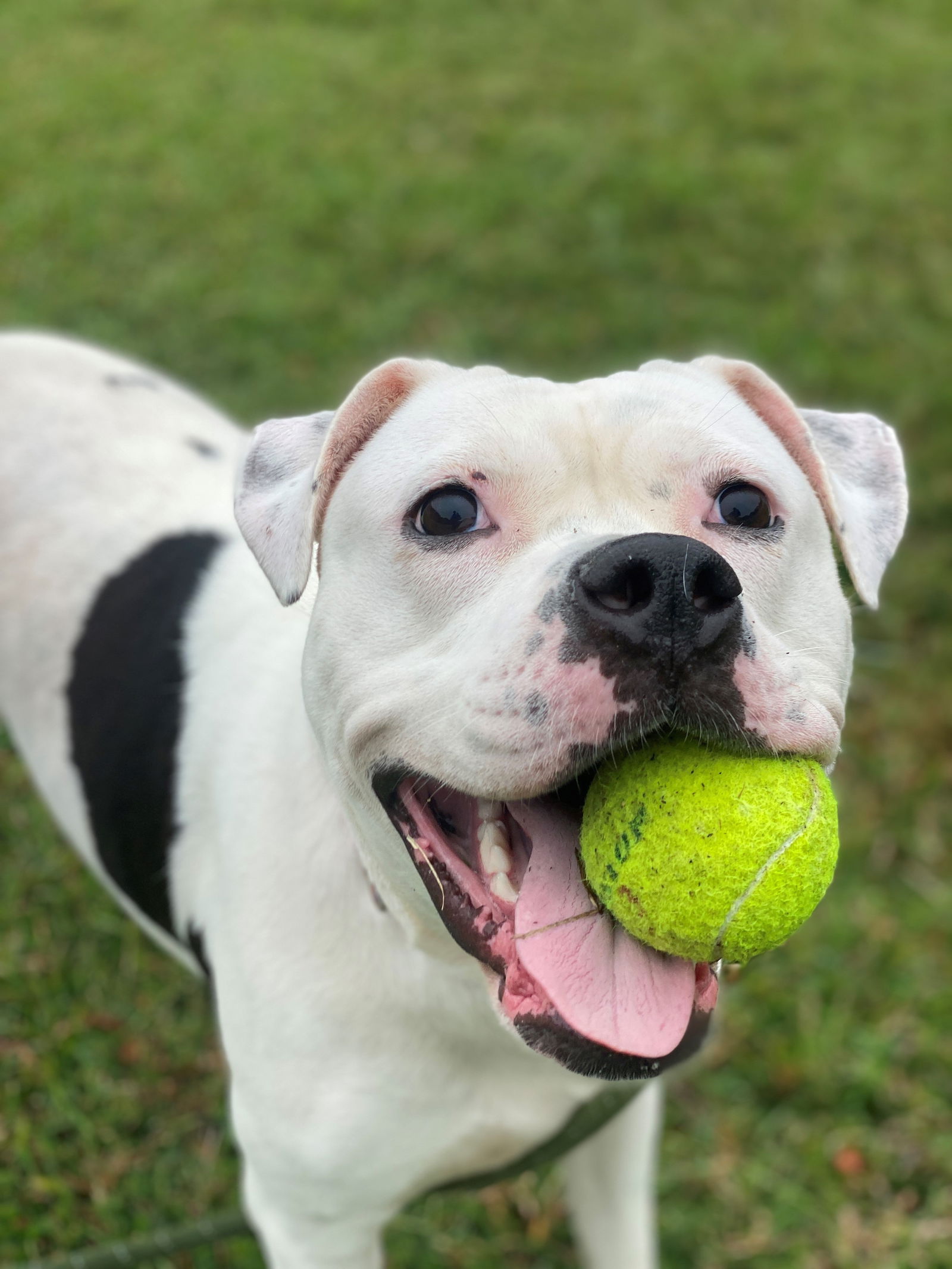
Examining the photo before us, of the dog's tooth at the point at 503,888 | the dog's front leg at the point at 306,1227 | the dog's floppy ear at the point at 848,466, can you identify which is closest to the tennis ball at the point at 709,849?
the dog's tooth at the point at 503,888

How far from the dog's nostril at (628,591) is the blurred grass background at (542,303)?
2338mm

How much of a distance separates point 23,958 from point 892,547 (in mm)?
2962

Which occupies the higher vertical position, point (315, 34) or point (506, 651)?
point (506, 651)

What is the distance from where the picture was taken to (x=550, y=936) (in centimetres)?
179

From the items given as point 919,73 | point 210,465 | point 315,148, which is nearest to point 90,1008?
point 210,465

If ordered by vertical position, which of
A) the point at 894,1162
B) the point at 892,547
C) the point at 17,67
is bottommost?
the point at 894,1162

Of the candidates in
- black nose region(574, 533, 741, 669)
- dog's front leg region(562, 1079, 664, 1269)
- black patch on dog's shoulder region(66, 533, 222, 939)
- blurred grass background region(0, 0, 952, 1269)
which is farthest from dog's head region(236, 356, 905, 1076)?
blurred grass background region(0, 0, 952, 1269)

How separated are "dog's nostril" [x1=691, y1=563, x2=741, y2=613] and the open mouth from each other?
39 cm

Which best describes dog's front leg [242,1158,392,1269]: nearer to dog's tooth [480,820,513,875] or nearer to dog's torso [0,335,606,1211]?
dog's torso [0,335,606,1211]

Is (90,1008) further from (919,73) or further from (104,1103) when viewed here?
(919,73)

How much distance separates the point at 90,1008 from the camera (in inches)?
145

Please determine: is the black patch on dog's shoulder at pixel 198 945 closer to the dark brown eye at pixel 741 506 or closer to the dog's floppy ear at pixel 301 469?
the dog's floppy ear at pixel 301 469

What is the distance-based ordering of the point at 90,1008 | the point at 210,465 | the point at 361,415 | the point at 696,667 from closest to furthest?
the point at 696,667 → the point at 361,415 → the point at 210,465 → the point at 90,1008

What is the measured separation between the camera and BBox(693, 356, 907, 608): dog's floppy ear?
7.13 ft
